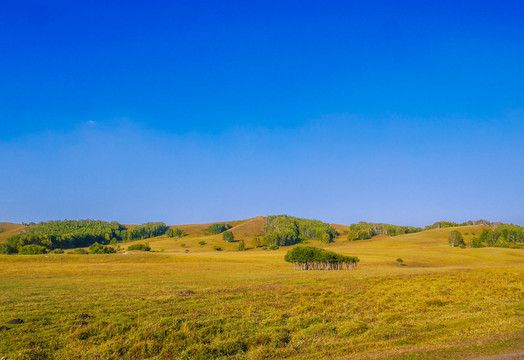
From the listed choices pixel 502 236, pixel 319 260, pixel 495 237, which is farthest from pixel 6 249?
pixel 502 236

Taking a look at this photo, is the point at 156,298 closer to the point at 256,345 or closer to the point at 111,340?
the point at 111,340

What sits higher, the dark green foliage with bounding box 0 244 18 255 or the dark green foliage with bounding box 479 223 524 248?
the dark green foliage with bounding box 0 244 18 255

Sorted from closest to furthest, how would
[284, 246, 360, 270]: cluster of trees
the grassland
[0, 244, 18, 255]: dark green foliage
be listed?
1. the grassland
2. [284, 246, 360, 270]: cluster of trees
3. [0, 244, 18, 255]: dark green foliage

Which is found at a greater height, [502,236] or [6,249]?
[6,249]

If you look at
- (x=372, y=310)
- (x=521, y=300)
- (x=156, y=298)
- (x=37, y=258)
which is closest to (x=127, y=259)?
(x=37, y=258)

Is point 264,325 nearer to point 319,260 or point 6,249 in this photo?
point 319,260

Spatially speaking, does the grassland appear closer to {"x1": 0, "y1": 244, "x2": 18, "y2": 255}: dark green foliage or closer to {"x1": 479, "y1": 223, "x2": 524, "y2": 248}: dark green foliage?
{"x1": 0, "y1": 244, "x2": 18, "y2": 255}: dark green foliage

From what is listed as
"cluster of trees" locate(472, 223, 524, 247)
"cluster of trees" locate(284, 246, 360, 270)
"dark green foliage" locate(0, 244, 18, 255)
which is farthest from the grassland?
"cluster of trees" locate(472, 223, 524, 247)

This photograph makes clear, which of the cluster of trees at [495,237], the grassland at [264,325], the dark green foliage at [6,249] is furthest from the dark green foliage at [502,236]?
the dark green foliage at [6,249]

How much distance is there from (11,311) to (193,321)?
43.3 feet

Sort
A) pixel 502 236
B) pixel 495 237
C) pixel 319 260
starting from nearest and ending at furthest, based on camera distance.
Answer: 1. pixel 319 260
2. pixel 502 236
3. pixel 495 237

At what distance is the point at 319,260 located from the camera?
7181cm

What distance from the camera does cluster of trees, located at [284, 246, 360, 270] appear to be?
71.6m

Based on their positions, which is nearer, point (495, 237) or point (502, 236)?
point (502, 236)
